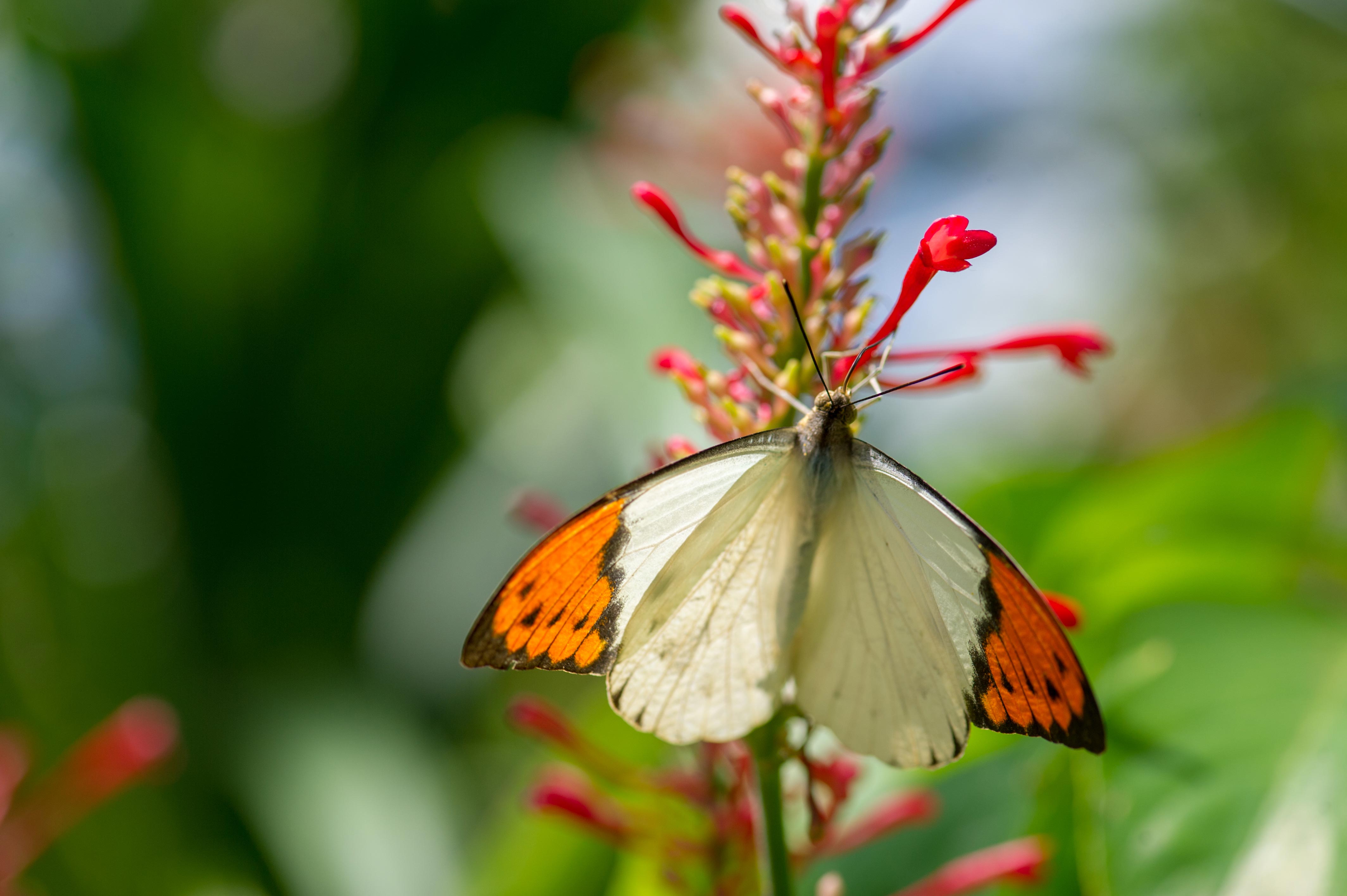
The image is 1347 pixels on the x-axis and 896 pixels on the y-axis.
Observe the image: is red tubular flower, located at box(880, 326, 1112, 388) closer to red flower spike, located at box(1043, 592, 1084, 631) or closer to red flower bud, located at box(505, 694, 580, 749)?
red flower spike, located at box(1043, 592, 1084, 631)

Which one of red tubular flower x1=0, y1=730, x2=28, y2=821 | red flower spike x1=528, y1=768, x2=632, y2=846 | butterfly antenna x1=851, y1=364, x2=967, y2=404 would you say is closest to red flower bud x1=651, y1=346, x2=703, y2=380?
butterfly antenna x1=851, y1=364, x2=967, y2=404

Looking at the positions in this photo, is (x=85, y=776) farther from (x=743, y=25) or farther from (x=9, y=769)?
(x=743, y=25)

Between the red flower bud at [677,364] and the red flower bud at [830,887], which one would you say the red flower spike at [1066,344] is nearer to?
the red flower bud at [677,364]

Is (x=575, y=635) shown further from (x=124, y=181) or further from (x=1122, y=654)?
(x=124, y=181)

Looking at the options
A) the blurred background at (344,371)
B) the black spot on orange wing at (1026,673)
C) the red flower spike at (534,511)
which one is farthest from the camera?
the blurred background at (344,371)

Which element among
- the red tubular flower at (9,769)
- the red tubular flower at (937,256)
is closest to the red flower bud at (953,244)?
the red tubular flower at (937,256)

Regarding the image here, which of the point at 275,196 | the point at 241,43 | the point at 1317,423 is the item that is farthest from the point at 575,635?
the point at 241,43
